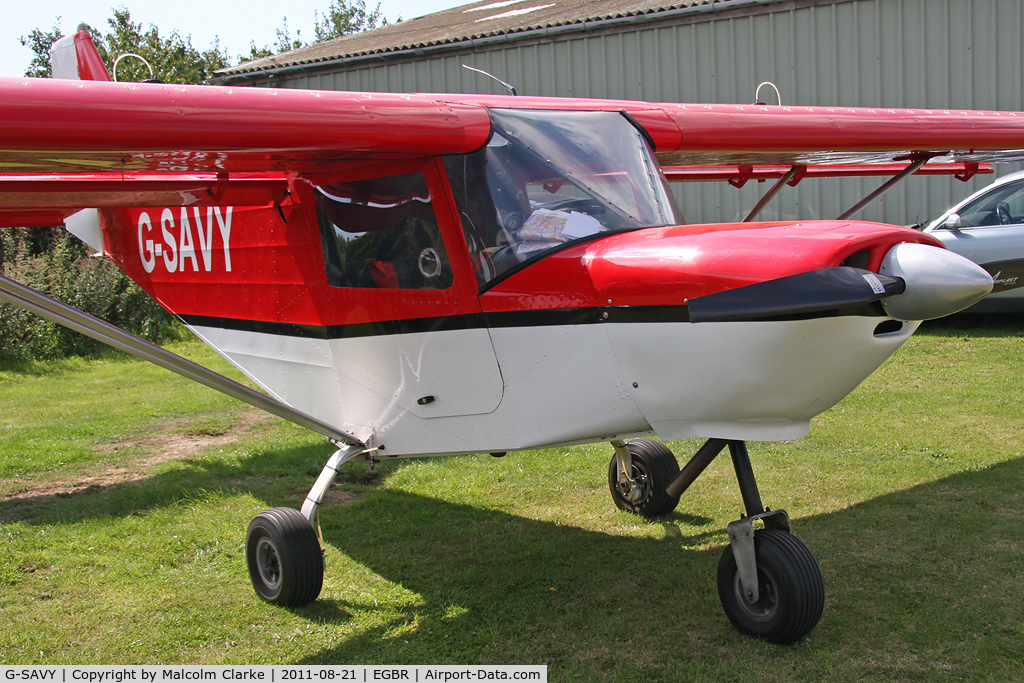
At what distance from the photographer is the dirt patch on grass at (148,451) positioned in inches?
225

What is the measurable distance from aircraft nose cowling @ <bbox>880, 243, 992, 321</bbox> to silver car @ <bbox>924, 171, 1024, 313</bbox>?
763cm

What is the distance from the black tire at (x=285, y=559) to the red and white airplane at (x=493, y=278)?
1 centimetres

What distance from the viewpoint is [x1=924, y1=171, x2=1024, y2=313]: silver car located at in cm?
933

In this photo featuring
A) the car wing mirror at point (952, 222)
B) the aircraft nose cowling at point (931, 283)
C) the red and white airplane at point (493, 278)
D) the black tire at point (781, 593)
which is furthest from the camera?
the car wing mirror at point (952, 222)

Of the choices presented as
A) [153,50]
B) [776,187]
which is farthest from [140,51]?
[776,187]

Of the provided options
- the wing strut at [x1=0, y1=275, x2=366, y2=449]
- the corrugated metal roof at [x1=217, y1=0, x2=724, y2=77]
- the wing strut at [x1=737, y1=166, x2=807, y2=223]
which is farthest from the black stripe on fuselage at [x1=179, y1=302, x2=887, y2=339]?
the corrugated metal roof at [x1=217, y1=0, x2=724, y2=77]

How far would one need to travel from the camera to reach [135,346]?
3.72 meters

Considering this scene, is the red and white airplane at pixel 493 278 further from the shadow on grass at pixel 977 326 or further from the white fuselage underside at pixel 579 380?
the shadow on grass at pixel 977 326

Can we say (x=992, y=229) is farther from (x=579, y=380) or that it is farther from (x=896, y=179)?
(x=579, y=380)

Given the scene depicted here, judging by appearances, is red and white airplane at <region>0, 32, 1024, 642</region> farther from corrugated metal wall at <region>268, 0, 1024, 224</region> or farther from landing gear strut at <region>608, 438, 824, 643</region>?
corrugated metal wall at <region>268, 0, 1024, 224</region>

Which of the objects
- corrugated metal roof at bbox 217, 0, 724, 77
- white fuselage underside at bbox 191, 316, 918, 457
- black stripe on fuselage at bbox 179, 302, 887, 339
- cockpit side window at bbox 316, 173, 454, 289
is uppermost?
corrugated metal roof at bbox 217, 0, 724, 77

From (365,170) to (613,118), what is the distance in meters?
1.15

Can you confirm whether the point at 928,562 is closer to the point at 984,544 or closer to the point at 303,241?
the point at 984,544

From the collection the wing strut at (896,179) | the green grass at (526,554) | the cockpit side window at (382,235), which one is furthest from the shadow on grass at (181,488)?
the wing strut at (896,179)
